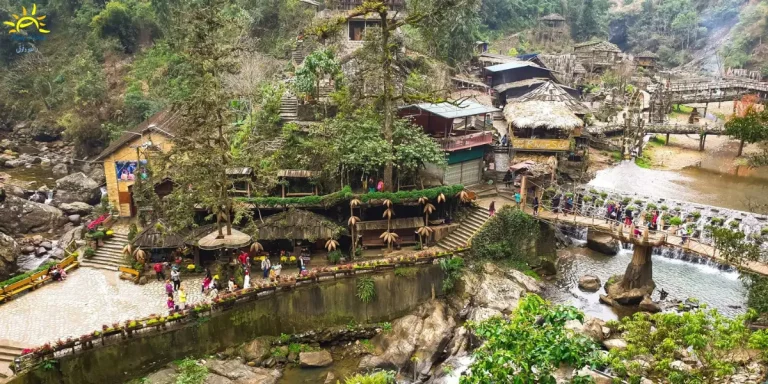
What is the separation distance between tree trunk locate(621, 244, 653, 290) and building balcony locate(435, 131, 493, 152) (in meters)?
10.9

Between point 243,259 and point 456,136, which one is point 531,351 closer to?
point 243,259

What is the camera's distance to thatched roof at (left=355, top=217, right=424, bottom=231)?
29.1 m

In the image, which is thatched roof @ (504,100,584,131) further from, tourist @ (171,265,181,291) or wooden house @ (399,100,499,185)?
tourist @ (171,265,181,291)

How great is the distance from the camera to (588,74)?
69375 mm

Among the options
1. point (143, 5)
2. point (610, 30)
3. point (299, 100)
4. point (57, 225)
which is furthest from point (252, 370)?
point (610, 30)

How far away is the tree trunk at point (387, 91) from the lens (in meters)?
28.3

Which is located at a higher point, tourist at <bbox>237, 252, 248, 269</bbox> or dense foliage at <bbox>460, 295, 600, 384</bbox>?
dense foliage at <bbox>460, 295, 600, 384</bbox>

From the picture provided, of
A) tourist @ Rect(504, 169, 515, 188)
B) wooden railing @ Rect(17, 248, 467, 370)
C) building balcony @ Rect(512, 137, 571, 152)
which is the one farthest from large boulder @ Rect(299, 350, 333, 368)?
building balcony @ Rect(512, 137, 571, 152)

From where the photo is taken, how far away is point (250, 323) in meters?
25.5

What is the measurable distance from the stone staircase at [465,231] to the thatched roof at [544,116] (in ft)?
27.1

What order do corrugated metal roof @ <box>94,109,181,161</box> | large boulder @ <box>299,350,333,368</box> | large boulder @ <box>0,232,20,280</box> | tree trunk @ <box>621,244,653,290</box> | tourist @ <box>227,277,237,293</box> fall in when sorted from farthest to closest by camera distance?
corrugated metal roof @ <box>94,109,181,161</box> < large boulder @ <box>0,232,20,280</box> < tree trunk @ <box>621,244,653,290</box> < tourist @ <box>227,277,237,293</box> < large boulder @ <box>299,350,333,368</box>

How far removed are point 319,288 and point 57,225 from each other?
80.3 ft

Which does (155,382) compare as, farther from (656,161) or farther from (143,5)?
(143,5)

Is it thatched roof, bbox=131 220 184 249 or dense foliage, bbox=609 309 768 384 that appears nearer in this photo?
dense foliage, bbox=609 309 768 384
